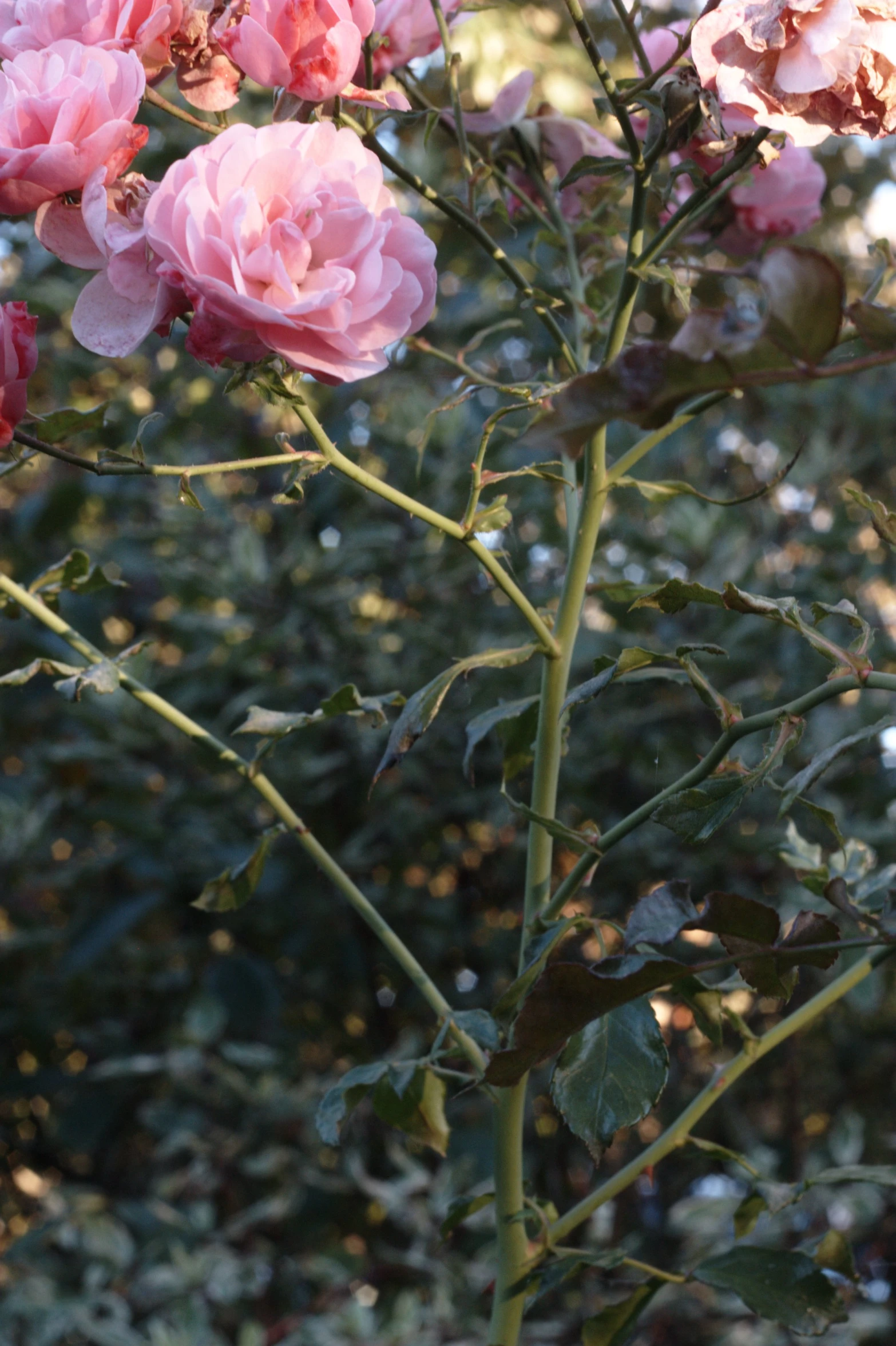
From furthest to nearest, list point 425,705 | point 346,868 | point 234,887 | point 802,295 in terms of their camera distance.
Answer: point 346,868, point 234,887, point 425,705, point 802,295

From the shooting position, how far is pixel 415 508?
1.47 feet

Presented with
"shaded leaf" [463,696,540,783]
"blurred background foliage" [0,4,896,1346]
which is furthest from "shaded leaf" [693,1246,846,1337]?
"blurred background foliage" [0,4,896,1346]

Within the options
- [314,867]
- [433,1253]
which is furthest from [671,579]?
[433,1253]

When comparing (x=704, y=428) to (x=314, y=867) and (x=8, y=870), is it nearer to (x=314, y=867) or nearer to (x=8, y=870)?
(x=314, y=867)

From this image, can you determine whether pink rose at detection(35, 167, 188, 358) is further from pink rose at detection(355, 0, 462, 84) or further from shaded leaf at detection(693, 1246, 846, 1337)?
shaded leaf at detection(693, 1246, 846, 1337)

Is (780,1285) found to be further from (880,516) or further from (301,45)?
(301,45)

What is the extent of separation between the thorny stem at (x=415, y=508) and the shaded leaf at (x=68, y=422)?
0.11m

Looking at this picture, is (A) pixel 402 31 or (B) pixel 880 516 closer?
(B) pixel 880 516

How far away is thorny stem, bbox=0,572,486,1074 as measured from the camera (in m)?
0.53

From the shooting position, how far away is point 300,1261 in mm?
1430

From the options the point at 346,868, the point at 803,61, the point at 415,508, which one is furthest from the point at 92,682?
the point at 346,868

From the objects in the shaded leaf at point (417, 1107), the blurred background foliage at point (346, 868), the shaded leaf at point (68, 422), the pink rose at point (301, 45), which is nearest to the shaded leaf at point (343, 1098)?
the shaded leaf at point (417, 1107)

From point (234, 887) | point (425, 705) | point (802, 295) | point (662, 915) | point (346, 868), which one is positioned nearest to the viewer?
point (802, 295)

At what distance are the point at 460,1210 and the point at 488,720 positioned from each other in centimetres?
24
